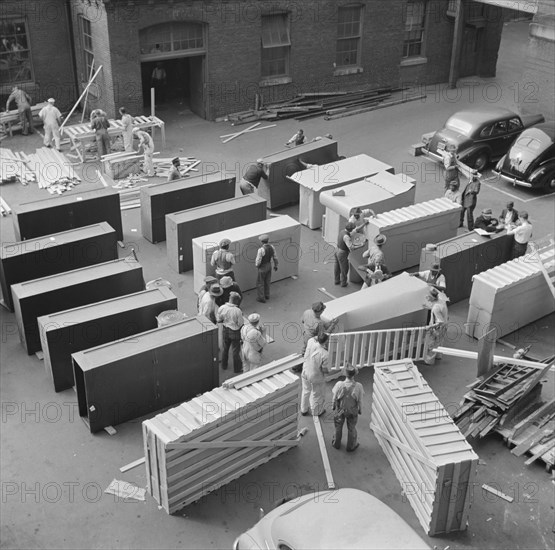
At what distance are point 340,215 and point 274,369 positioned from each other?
681cm

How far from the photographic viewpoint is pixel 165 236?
19281mm

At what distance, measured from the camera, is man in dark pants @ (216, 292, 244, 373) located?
1384 centimetres

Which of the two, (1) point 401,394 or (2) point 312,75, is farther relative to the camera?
(2) point 312,75

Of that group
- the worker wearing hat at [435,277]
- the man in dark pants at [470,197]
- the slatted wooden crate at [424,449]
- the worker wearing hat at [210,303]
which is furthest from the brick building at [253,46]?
the slatted wooden crate at [424,449]

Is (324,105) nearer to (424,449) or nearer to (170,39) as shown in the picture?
(170,39)

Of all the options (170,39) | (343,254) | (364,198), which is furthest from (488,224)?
(170,39)

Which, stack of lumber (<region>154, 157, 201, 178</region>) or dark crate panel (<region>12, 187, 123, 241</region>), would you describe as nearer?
dark crate panel (<region>12, 187, 123, 241</region>)

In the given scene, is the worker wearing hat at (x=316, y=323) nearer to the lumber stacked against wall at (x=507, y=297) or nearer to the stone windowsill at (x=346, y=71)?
the lumber stacked against wall at (x=507, y=297)

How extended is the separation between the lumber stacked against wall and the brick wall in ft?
58.7

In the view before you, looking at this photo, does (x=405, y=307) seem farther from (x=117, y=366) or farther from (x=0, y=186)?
(x=0, y=186)

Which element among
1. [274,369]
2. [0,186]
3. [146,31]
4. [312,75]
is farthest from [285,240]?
[312,75]

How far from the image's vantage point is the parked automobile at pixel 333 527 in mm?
9258

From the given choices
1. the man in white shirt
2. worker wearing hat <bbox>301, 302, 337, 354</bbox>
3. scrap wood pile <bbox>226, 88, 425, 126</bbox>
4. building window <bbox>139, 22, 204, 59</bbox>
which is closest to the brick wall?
building window <bbox>139, 22, 204, 59</bbox>

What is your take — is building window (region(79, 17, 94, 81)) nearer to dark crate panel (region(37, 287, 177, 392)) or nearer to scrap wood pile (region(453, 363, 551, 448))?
dark crate panel (region(37, 287, 177, 392))
